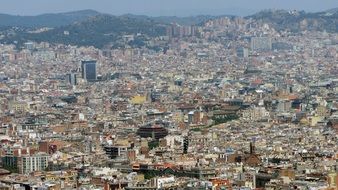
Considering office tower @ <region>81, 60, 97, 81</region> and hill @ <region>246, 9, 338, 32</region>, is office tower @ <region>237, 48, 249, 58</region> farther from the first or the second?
office tower @ <region>81, 60, 97, 81</region>

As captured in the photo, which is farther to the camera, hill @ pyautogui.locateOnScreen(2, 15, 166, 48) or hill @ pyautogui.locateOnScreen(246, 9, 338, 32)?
hill @ pyautogui.locateOnScreen(246, 9, 338, 32)

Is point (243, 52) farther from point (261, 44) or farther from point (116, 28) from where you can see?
point (116, 28)

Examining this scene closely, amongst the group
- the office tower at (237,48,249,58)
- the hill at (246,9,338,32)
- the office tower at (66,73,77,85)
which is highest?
the hill at (246,9,338,32)

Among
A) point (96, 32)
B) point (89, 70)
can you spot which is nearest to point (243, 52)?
point (96, 32)

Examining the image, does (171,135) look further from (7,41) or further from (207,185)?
(7,41)

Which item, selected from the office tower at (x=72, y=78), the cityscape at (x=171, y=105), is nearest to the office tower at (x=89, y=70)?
the cityscape at (x=171, y=105)

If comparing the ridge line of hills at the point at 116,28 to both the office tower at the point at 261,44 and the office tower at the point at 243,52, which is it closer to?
the office tower at the point at 261,44

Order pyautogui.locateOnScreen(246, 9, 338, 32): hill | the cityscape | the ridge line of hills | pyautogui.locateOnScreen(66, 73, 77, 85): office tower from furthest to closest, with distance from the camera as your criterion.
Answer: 1. pyautogui.locateOnScreen(246, 9, 338, 32): hill
2. the ridge line of hills
3. pyautogui.locateOnScreen(66, 73, 77, 85): office tower
4. the cityscape

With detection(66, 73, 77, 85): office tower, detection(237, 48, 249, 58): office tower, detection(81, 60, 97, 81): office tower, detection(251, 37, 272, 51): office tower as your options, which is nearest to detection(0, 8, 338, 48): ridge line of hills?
detection(251, 37, 272, 51): office tower
